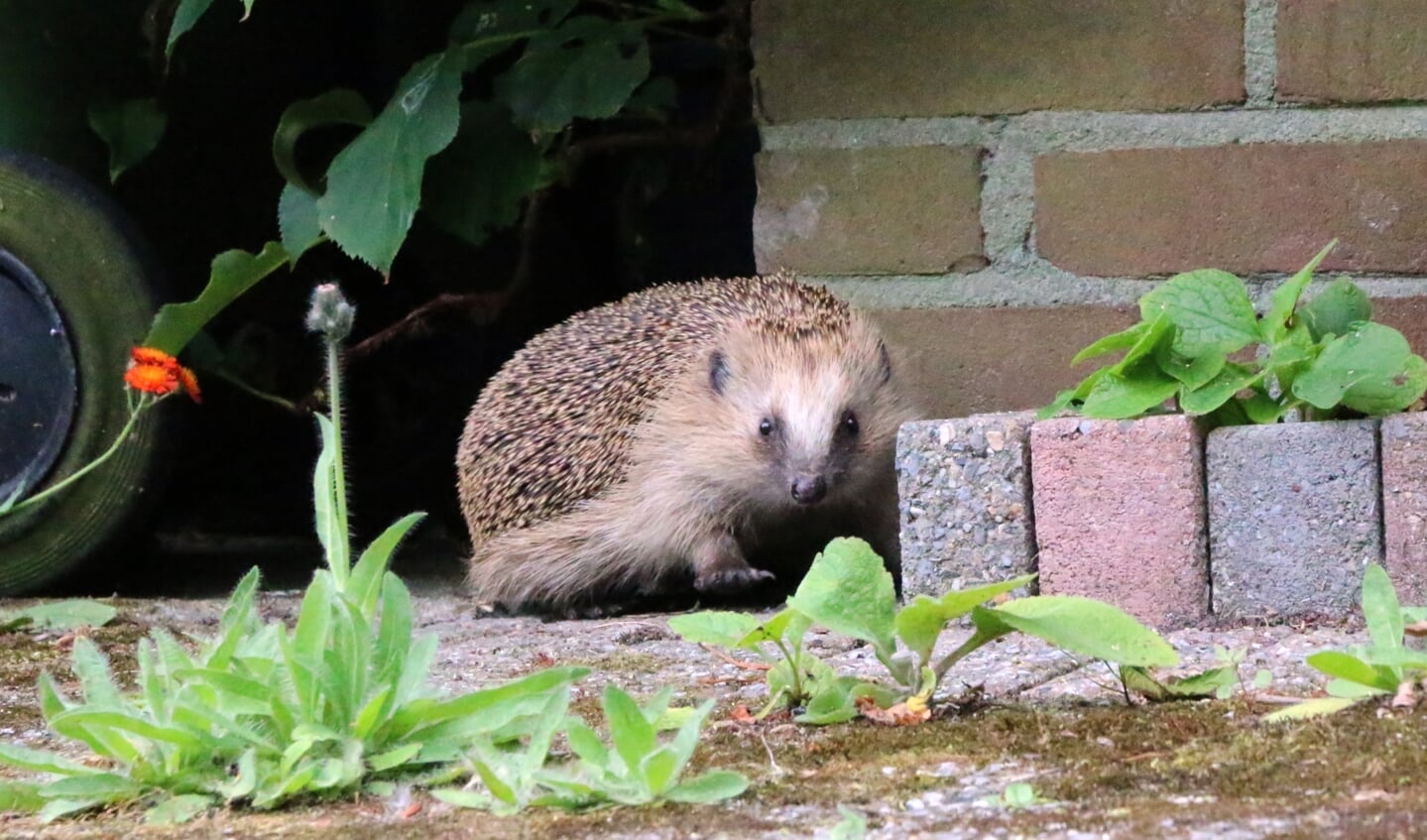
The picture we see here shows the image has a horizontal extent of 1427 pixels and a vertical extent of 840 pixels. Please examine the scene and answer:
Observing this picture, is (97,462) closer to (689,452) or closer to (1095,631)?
(689,452)

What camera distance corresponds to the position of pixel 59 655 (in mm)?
3055

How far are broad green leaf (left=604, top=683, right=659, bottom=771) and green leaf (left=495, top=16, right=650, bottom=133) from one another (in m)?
2.32

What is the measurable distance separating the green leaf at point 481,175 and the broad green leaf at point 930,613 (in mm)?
2216

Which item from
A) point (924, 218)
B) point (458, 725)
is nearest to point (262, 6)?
point (924, 218)

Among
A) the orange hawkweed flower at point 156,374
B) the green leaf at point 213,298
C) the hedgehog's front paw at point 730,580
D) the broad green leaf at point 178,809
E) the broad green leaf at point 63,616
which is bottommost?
the hedgehog's front paw at point 730,580

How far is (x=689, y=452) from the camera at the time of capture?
12.8ft

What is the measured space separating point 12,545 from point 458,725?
2.34 metres

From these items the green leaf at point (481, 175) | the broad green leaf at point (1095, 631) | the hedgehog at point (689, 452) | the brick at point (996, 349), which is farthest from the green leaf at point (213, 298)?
the broad green leaf at point (1095, 631)

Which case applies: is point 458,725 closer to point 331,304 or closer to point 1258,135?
point 331,304

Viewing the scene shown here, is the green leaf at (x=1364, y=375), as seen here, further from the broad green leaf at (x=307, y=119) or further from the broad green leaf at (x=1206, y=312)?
the broad green leaf at (x=307, y=119)

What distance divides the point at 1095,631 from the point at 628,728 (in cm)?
59

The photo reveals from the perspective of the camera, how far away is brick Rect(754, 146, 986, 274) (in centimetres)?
347

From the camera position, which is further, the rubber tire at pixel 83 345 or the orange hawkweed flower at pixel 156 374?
the rubber tire at pixel 83 345

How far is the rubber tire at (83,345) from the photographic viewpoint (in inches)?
149
